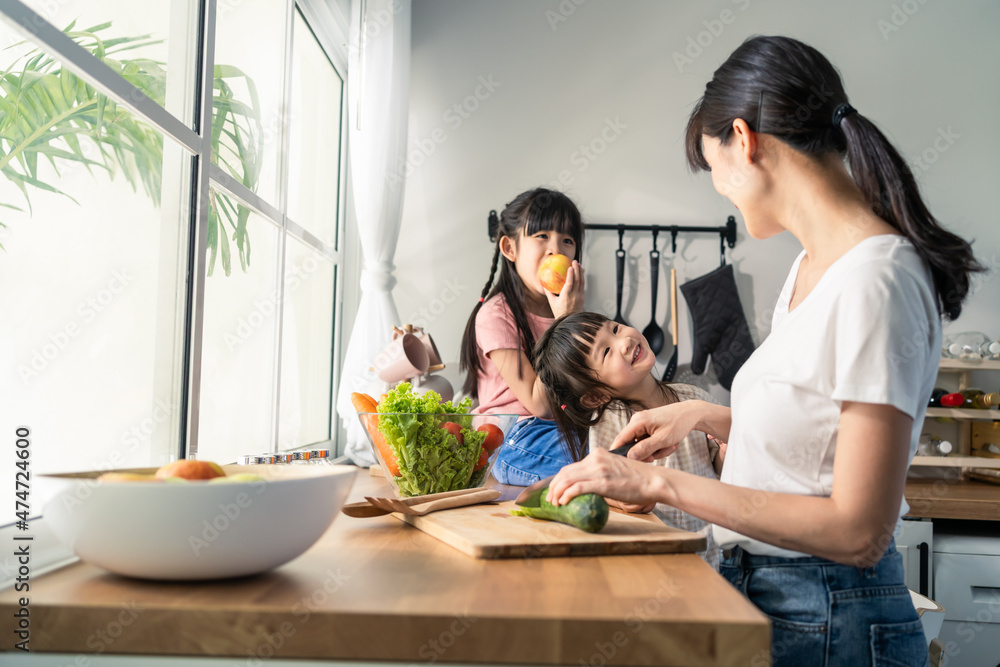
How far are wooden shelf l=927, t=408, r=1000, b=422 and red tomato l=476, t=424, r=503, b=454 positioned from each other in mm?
1759

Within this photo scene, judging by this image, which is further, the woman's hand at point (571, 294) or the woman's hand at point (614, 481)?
the woman's hand at point (571, 294)

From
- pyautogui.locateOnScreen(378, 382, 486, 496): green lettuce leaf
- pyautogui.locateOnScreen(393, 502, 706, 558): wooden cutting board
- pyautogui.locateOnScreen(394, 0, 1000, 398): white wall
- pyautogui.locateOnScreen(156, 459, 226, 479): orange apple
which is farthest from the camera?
pyautogui.locateOnScreen(394, 0, 1000, 398): white wall

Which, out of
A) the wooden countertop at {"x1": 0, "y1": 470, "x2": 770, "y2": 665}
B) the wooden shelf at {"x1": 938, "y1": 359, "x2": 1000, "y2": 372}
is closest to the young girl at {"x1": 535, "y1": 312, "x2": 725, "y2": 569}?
the wooden countertop at {"x1": 0, "y1": 470, "x2": 770, "y2": 665}

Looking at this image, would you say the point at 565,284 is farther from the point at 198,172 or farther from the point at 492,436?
the point at 198,172

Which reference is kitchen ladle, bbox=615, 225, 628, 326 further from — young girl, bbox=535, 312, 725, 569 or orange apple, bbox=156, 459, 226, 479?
orange apple, bbox=156, 459, 226, 479

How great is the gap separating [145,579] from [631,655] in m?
0.44

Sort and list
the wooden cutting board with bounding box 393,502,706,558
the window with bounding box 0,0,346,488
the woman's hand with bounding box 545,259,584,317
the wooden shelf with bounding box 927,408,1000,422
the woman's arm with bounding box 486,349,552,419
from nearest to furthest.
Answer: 1. the wooden cutting board with bounding box 393,502,706,558
2. the window with bounding box 0,0,346,488
3. the woman's arm with bounding box 486,349,552,419
4. the woman's hand with bounding box 545,259,584,317
5. the wooden shelf with bounding box 927,408,1000,422

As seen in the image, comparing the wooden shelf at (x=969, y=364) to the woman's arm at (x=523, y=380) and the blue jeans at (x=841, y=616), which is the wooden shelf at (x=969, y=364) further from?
the blue jeans at (x=841, y=616)

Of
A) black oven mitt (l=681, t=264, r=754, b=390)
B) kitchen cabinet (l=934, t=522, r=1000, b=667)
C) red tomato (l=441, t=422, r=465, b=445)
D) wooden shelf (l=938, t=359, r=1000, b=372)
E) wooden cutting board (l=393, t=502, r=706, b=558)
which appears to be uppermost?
black oven mitt (l=681, t=264, r=754, b=390)

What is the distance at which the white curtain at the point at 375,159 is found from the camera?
2.29 metres

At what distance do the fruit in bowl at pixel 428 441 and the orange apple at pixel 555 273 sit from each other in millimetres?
907

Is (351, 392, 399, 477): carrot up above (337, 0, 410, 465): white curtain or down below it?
below

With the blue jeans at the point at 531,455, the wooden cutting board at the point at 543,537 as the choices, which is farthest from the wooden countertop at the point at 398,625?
the blue jeans at the point at 531,455

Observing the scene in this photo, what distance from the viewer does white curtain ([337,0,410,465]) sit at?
2.29 m
